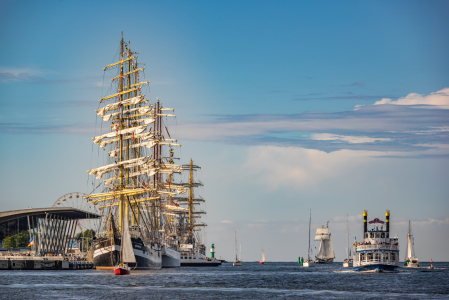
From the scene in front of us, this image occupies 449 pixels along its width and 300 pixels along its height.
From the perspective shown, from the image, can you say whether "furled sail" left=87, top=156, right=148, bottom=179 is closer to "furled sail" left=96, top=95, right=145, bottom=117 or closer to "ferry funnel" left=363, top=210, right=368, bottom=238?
"furled sail" left=96, top=95, right=145, bottom=117

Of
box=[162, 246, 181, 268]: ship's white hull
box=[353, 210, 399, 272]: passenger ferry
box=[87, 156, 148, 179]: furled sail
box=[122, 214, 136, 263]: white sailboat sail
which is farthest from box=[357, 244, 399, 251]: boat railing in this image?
box=[162, 246, 181, 268]: ship's white hull

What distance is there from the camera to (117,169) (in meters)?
136

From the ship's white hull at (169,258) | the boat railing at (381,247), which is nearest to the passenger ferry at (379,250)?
the boat railing at (381,247)

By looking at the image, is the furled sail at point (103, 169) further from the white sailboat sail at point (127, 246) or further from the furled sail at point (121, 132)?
the white sailboat sail at point (127, 246)

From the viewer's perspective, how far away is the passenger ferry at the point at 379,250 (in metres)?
115

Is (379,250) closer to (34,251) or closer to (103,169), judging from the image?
(103,169)

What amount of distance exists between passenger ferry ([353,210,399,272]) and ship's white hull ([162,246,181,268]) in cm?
5930

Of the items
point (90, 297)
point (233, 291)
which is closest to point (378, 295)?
point (233, 291)

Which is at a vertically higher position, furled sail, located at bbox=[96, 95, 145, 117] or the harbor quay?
furled sail, located at bbox=[96, 95, 145, 117]

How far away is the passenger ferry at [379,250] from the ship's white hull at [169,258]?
2335 inches

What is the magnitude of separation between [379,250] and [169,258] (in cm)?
6696

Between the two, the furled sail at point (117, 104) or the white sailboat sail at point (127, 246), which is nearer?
the white sailboat sail at point (127, 246)

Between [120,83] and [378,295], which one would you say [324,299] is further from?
[120,83]

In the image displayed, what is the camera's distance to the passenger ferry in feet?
376
